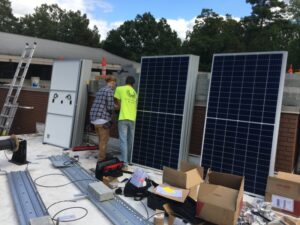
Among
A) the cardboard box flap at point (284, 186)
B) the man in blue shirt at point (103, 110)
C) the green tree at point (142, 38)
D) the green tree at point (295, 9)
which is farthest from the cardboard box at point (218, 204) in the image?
the green tree at point (295, 9)

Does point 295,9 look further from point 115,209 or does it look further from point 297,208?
point 115,209

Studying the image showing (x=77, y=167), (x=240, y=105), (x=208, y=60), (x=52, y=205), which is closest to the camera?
(x=52, y=205)

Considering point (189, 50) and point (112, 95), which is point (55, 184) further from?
point (189, 50)

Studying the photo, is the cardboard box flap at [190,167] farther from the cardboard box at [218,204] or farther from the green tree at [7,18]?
the green tree at [7,18]

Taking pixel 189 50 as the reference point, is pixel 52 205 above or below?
below

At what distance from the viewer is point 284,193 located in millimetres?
4043

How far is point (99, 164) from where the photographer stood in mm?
4891

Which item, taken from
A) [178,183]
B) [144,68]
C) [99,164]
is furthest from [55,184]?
[144,68]

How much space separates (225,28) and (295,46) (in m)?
8.41

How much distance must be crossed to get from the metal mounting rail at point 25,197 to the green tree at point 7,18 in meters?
43.6

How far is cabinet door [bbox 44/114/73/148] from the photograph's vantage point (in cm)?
725

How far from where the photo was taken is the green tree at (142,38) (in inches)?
1423

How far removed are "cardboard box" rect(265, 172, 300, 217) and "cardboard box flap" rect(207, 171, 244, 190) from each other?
535 millimetres

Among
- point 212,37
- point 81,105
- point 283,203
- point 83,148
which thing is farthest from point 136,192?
point 212,37
